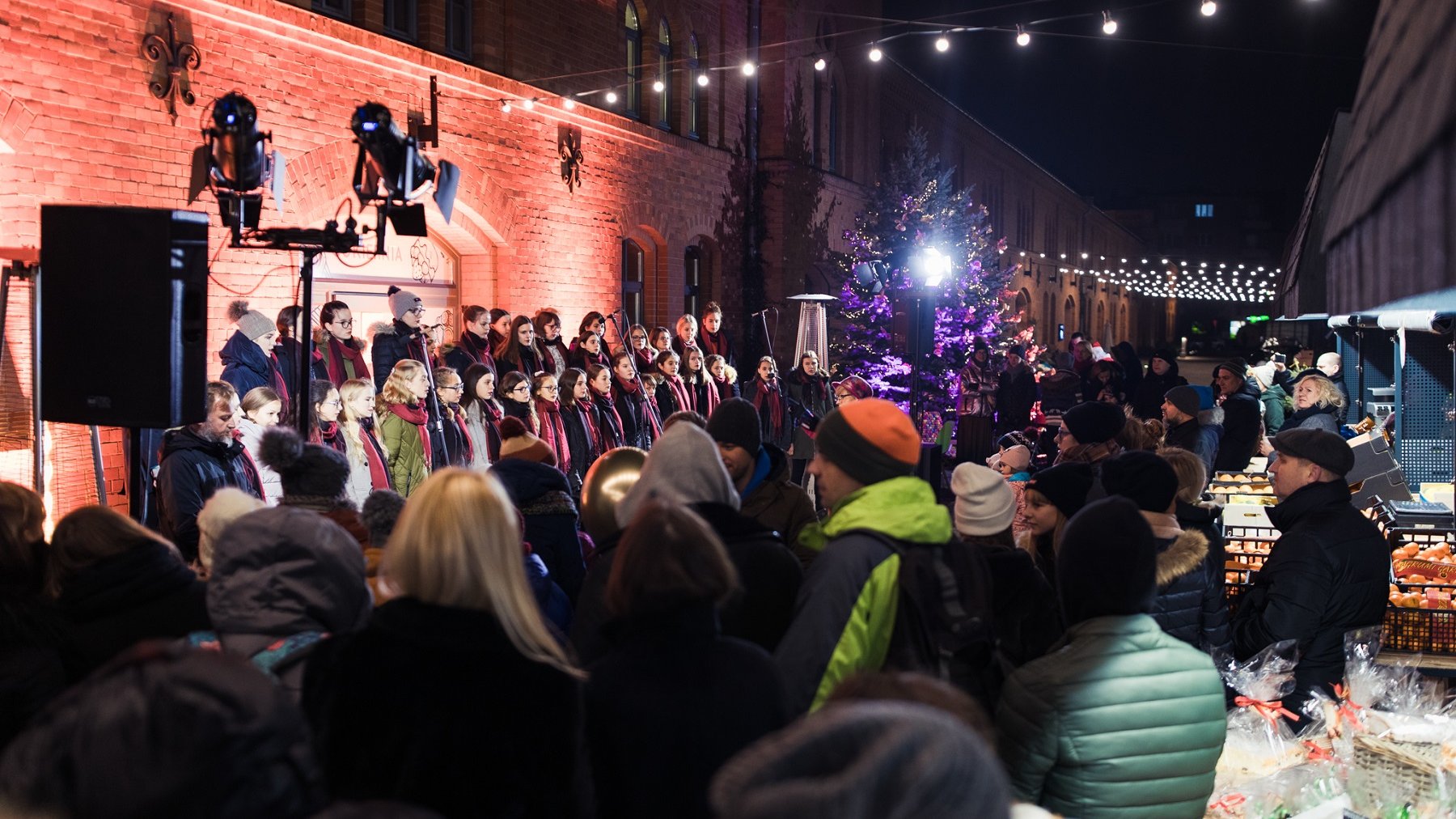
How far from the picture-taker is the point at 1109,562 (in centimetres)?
309

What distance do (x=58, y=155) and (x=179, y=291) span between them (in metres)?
4.05

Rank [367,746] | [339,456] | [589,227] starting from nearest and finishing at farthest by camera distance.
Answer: [367,746] < [339,456] < [589,227]

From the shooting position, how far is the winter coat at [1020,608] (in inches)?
157

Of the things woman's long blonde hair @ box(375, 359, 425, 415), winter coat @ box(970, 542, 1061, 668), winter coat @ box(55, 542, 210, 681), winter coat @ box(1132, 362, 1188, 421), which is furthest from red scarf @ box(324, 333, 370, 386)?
winter coat @ box(1132, 362, 1188, 421)

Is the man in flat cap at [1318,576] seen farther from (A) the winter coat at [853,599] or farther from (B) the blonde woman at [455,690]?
(B) the blonde woman at [455,690]

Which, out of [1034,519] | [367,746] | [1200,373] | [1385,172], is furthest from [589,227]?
[1200,373]

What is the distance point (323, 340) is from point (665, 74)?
943 cm

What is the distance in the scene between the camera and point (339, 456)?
4.44 m

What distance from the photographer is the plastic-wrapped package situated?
4285 millimetres

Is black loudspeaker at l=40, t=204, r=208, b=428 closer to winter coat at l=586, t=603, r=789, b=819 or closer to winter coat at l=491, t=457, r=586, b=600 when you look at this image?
winter coat at l=491, t=457, r=586, b=600

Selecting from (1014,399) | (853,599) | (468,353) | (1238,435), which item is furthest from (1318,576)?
(1014,399)

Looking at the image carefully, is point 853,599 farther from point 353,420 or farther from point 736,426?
point 353,420

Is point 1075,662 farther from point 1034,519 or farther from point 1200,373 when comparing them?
point 1200,373

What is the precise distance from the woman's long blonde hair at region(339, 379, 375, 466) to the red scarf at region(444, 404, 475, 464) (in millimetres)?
1279
